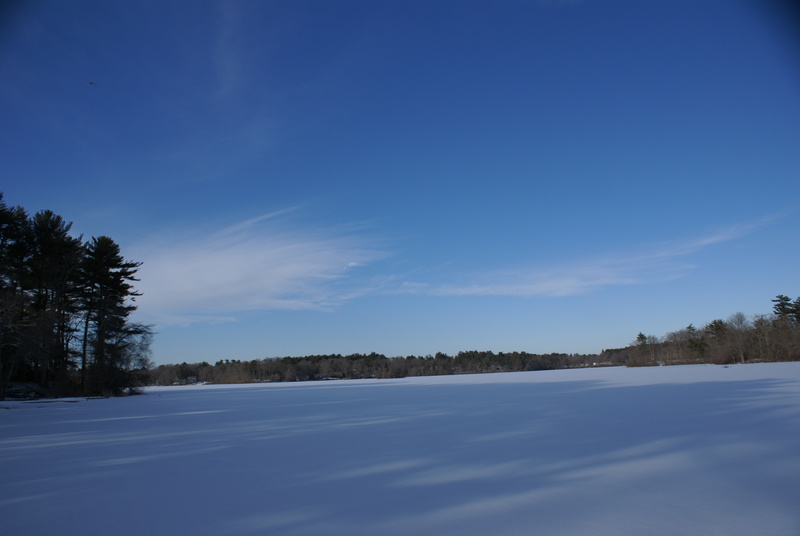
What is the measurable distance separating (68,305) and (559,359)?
120 metres

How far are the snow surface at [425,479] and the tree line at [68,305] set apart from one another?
65.1ft

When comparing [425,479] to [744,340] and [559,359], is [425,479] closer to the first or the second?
[744,340]

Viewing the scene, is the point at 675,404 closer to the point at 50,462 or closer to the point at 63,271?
the point at 50,462

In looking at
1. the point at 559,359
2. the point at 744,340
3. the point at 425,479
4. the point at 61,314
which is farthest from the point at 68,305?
the point at 559,359

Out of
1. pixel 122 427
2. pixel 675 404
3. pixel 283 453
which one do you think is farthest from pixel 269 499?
pixel 675 404

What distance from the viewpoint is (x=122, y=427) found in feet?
36.6

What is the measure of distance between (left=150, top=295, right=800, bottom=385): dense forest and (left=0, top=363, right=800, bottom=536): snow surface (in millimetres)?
32051

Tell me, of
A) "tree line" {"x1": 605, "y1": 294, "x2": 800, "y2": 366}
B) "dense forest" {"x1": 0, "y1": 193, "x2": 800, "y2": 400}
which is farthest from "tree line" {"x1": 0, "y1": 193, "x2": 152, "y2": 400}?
"tree line" {"x1": 605, "y1": 294, "x2": 800, "y2": 366}

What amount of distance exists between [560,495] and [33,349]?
83.9 feet

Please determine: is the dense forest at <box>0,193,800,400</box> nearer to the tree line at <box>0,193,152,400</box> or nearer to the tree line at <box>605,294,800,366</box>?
the tree line at <box>0,193,152,400</box>

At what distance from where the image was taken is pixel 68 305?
28.8 m

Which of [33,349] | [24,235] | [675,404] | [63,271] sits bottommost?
[675,404]

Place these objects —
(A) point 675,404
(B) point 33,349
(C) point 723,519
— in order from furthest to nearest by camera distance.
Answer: (B) point 33,349, (A) point 675,404, (C) point 723,519

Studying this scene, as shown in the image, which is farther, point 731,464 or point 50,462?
point 50,462
